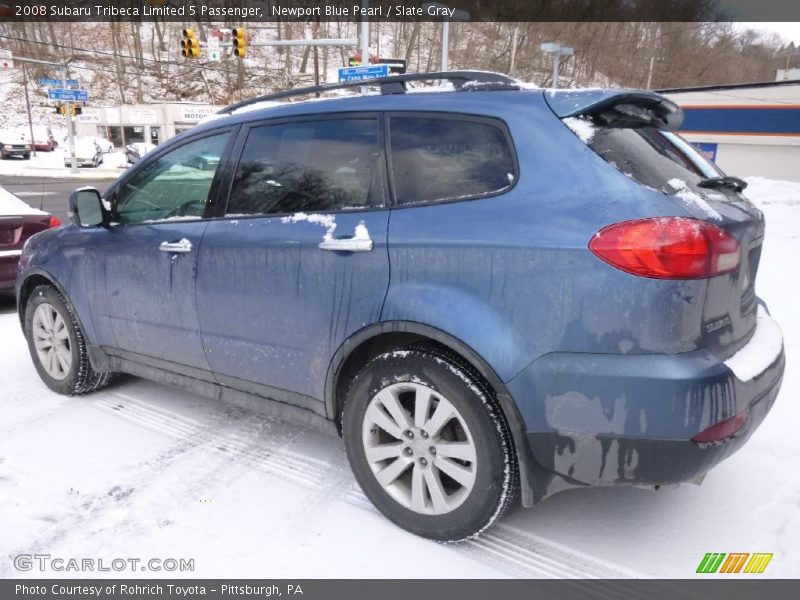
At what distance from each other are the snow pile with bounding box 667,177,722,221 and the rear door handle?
1147 millimetres

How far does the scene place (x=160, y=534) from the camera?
8.33 ft

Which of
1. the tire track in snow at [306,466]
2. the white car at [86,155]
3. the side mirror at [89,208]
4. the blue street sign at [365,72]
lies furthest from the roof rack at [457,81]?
the white car at [86,155]

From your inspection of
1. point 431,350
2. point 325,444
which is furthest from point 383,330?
point 325,444

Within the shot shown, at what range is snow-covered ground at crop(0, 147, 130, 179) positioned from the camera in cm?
3406

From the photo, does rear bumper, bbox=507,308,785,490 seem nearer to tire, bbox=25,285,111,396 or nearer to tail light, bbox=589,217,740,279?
tail light, bbox=589,217,740,279

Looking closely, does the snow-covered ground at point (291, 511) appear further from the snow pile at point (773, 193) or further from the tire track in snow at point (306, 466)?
the snow pile at point (773, 193)

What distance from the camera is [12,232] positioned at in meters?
6.21

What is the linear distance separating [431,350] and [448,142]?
0.84 metres

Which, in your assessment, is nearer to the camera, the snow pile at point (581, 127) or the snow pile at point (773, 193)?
the snow pile at point (581, 127)

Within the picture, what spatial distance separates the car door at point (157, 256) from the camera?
3191 millimetres

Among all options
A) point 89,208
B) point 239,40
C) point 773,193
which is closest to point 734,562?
point 89,208

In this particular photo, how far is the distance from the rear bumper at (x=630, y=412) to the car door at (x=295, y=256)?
78 cm
